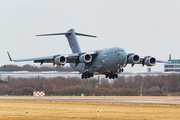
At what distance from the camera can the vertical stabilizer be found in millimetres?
44744

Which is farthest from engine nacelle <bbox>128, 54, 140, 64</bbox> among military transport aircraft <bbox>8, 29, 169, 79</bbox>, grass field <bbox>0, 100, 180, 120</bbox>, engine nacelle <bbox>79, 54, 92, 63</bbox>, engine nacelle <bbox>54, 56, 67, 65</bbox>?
grass field <bbox>0, 100, 180, 120</bbox>

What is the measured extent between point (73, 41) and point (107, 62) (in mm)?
9720

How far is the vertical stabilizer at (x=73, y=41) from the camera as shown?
44744 mm

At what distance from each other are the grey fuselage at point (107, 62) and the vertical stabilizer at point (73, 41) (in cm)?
423

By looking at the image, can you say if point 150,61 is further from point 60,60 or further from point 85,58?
point 60,60

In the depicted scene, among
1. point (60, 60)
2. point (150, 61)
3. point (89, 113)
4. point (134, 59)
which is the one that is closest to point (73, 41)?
point (60, 60)

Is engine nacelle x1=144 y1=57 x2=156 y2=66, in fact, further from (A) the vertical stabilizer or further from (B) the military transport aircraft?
(A) the vertical stabilizer

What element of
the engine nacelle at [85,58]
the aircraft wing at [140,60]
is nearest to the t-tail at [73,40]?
the engine nacelle at [85,58]

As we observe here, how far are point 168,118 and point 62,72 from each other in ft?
133

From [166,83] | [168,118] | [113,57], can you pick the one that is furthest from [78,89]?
[168,118]

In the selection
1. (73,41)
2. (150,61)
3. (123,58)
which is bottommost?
(150,61)

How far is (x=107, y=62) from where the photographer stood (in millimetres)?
36812

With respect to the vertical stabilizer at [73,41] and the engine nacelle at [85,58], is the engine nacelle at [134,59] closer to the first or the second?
the engine nacelle at [85,58]

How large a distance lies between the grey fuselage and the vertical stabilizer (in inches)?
166
